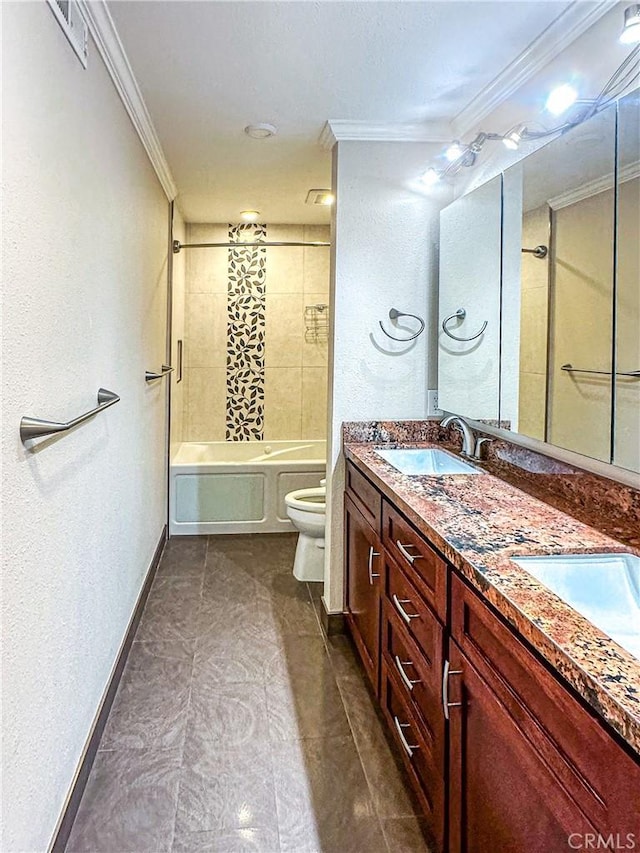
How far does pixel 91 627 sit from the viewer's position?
188 cm

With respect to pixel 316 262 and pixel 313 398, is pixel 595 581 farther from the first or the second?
pixel 316 262

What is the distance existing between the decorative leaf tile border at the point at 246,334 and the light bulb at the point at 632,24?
148 inches

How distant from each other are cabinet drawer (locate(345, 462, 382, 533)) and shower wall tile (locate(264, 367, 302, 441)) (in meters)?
2.44

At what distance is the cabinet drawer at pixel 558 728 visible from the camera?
0.80 meters

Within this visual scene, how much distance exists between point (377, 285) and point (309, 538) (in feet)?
4.90

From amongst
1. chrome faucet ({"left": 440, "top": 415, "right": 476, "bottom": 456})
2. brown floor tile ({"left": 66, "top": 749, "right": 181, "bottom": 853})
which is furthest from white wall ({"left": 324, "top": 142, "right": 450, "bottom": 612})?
brown floor tile ({"left": 66, "top": 749, "right": 181, "bottom": 853})

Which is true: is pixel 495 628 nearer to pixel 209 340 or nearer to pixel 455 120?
pixel 455 120

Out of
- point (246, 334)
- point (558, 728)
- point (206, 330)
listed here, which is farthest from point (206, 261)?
point (558, 728)

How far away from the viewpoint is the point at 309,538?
136 inches

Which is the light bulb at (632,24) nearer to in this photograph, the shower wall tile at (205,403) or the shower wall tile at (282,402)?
the shower wall tile at (282,402)

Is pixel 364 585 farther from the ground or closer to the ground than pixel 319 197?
closer to the ground

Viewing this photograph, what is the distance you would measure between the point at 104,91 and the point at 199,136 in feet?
2.91

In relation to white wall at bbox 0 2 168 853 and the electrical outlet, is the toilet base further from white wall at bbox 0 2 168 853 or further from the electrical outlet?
white wall at bbox 0 2 168 853

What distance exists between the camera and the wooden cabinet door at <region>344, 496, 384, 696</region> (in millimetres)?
2139
